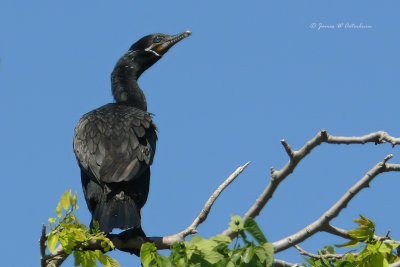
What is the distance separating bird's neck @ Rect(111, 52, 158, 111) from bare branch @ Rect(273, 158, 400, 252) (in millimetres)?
3897

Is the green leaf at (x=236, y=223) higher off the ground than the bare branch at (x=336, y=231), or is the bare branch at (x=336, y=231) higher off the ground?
the bare branch at (x=336, y=231)

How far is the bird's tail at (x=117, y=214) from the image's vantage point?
5.70 metres

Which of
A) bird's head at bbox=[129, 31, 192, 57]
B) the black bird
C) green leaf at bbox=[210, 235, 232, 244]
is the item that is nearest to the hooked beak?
bird's head at bbox=[129, 31, 192, 57]

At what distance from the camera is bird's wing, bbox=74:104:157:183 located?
236 inches

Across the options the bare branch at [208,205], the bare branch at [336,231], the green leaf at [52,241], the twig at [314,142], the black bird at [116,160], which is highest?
the black bird at [116,160]

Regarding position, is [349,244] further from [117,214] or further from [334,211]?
[117,214]

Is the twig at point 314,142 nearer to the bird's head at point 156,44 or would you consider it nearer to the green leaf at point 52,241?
the green leaf at point 52,241

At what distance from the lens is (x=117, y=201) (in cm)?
592

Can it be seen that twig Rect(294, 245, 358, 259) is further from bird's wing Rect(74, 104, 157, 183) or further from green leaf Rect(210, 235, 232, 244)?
bird's wing Rect(74, 104, 157, 183)

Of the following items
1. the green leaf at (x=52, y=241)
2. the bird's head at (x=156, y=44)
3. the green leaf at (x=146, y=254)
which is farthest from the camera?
the bird's head at (x=156, y=44)

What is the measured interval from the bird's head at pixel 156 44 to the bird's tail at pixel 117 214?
9.28ft

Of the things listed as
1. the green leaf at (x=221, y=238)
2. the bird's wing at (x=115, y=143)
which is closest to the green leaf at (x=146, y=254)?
the green leaf at (x=221, y=238)

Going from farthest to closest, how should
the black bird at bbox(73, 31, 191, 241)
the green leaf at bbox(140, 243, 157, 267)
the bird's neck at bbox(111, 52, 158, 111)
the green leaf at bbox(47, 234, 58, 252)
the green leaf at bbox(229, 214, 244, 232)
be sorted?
the bird's neck at bbox(111, 52, 158, 111), the black bird at bbox(73, 31, 191, 241), the green leaf at bbox(47, 234, 58, 252), the green leaf at bbox(140, 243, 157, 267), the green leaf at bbox(229, 214, 244, 232)

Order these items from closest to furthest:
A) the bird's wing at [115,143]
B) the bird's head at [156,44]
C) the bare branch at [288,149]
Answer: the bare branch at [288,149]
the bird's wing at [115,143]
the bird's head at [156,44]
